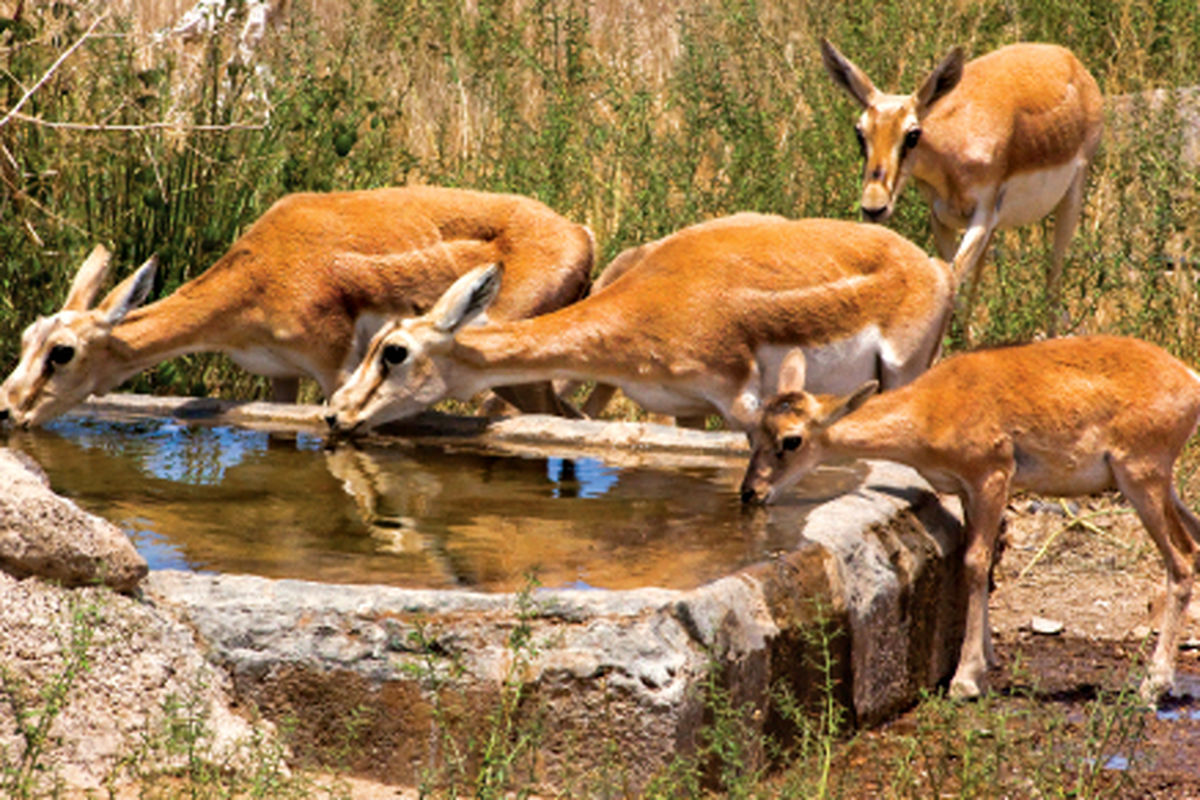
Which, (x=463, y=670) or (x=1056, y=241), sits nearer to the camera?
(x=463, y=670)

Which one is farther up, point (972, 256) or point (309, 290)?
point (309, 290)

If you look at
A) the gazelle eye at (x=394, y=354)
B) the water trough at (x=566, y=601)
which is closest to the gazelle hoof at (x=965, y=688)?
the water trough at (x=566, y=601)

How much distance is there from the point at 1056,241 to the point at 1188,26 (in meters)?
3.06

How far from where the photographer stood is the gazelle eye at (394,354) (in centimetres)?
688

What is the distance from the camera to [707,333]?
21.8 ft

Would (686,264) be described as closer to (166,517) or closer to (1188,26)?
(166,517)

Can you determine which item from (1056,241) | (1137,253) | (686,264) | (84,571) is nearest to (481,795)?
(84,571)

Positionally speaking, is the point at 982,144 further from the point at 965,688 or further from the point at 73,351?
the point at 73,351

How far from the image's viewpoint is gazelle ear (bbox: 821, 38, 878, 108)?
8938 mm

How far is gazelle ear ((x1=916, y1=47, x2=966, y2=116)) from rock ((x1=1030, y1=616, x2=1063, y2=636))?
3.24 meters

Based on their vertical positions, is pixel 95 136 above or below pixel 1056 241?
above

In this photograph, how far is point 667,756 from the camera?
4.04 metres

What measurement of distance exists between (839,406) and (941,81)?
142 inches

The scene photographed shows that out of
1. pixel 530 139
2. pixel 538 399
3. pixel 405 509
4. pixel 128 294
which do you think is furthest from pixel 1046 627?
pixel 530 139
